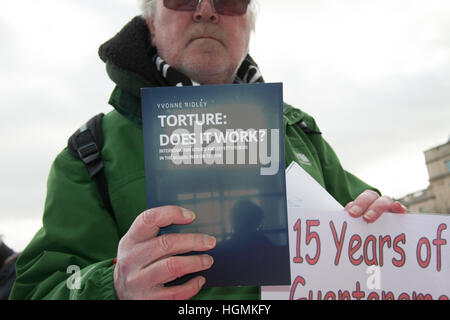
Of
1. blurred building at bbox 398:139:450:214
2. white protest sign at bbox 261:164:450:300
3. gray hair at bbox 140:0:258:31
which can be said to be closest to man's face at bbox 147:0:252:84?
gray hair at bbox 140:0:258:31

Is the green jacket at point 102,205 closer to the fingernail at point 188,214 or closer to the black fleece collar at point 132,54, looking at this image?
the black fleece collar at point 132,54

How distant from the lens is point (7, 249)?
3.75m

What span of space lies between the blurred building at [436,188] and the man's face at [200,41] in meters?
35.4

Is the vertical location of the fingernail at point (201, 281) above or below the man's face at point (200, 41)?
below

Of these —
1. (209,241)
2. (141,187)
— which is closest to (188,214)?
(209,241)

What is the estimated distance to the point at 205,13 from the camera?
1.62m

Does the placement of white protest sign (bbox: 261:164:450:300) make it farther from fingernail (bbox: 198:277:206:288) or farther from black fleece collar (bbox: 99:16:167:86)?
black fleece collar (bbox: 99:16:167:86)

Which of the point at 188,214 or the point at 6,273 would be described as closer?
the point at 188,214

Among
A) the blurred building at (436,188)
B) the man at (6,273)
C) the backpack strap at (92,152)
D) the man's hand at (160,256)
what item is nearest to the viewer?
the man's hand at (160,256)

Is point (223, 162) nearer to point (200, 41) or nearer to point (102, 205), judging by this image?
point (102, 205)

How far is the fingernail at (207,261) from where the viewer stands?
0.97 meters

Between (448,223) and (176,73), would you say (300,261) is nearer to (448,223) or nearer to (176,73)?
(448,223)

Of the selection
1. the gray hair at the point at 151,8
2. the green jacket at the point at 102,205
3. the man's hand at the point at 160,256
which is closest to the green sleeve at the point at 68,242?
the green jacket at the point at 102,205

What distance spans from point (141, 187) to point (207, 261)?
0.51 m
